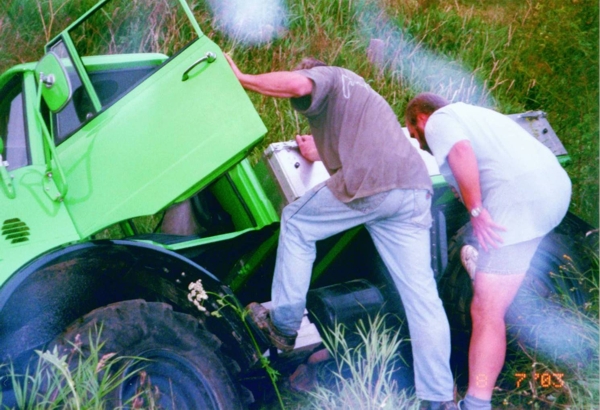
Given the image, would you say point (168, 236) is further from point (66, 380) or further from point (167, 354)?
point (66, 380)

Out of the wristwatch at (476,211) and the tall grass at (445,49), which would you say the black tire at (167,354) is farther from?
the tall grass at (445,49)

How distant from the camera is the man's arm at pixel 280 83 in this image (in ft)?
8.83

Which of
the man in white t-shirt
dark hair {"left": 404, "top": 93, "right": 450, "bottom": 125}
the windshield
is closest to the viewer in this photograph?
the man in white t-shirt

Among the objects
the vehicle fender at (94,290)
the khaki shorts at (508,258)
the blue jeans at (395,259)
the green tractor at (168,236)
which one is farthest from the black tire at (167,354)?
the khaki shorts at (508,258)

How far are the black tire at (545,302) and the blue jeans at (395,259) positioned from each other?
0.64 metres

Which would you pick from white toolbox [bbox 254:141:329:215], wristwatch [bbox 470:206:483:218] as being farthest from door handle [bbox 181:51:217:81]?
wristwatch [bbox 470:206:483:218]

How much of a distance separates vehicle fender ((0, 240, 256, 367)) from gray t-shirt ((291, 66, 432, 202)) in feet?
2.15

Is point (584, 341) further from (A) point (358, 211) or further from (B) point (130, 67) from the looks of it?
(B) point (130, 67)

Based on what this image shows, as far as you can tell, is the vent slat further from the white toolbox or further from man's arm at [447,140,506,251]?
man's arm at [447,140,506,251]

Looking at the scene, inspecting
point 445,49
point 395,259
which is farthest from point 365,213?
point 445,49

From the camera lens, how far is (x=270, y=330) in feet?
9.17

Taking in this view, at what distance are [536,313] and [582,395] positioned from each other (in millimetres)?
421

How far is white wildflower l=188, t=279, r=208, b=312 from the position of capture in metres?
2.57

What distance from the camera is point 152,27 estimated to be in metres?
4.59
